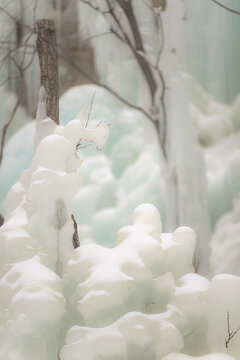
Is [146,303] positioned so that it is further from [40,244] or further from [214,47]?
[214,47]

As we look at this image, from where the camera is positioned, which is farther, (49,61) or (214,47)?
(214,47)

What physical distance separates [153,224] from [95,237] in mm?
882

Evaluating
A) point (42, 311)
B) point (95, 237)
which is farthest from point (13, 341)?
point (95, 237)

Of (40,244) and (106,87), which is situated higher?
(106,87)

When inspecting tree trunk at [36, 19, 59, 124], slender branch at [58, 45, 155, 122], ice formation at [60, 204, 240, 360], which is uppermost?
tree trunk at [36, 19, 59, 124]

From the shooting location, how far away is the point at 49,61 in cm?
188

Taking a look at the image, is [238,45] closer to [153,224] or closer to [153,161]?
[153,161]

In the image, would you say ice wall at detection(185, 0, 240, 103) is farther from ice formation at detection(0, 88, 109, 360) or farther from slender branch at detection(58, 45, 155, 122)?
ice formation at detection(0, 88, 109, 360)

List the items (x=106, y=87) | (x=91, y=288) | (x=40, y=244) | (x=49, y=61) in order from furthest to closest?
(x=106, y=87)
(x=49, y=61)
(x=40, y=244)
(x=91, y=288)

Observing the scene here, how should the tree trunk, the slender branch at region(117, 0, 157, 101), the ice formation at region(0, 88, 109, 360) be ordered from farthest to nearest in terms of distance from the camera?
1. the slender branch at region(117, 0, 157, 101)
2. the tree trunk
3. the ice formation at region(0, 88, 109, 360)

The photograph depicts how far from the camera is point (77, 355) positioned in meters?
1.38

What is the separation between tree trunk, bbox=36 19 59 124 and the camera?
6.07 ft

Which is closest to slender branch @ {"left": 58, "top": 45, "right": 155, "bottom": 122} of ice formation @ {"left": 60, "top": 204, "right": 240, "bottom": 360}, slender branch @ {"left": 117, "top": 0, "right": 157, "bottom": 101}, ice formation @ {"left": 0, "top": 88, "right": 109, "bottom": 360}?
slender branch @ {"left": 117, "top": 0, "right": 157, "bottom": 101}

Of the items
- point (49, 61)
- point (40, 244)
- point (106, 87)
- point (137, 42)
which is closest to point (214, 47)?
point (137, 42)
